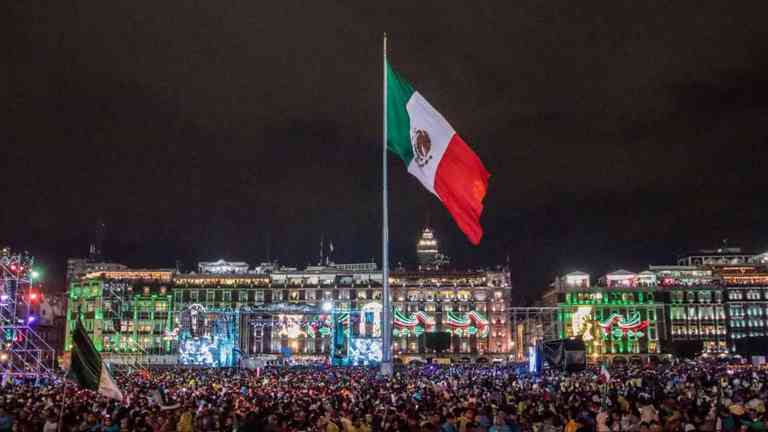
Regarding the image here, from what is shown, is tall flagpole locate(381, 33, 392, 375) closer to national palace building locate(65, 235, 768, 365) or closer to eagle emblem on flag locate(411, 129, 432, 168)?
eagle emblem on flag locate(411, 129, 432, 168)

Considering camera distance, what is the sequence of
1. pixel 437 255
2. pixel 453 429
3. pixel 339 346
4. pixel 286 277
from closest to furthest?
pixel 453 429 → pixel 339 346 → pixel 286 277 → pixel 437 255

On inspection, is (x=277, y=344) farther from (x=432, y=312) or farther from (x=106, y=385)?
(x=106, y=385)

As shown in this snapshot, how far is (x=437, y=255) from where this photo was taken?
16775 centimetres

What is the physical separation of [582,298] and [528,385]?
300ft

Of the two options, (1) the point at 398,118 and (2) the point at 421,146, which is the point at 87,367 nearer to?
(2) the point at 421,146

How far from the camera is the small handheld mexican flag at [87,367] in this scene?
1638 cm

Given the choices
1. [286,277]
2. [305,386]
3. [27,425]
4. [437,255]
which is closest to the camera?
[27,425]

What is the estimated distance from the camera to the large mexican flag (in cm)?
2447

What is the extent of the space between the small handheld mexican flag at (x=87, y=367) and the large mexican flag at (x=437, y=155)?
1083 centimetres

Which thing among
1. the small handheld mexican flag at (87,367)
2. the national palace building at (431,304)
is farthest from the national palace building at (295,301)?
the small handheld mexican flag at (87,367)

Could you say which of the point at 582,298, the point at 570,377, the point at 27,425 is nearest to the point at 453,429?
the point at 27,425

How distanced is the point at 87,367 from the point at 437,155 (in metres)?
13.4

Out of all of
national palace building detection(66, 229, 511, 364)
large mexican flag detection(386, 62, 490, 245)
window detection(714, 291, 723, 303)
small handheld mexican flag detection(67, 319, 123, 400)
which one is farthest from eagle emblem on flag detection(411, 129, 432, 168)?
window detection(714, 291, 723, 303)

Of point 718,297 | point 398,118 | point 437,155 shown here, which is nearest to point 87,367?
point 437,155
